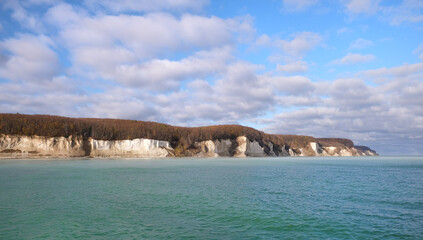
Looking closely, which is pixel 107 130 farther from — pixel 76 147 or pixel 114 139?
pixel 76 147

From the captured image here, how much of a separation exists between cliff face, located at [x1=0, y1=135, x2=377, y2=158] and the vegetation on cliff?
2.11m

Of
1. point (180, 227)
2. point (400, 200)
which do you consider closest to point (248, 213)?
point (180, 227)

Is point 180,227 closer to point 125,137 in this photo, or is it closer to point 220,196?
point 220,196

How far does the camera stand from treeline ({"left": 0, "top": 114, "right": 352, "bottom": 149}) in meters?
82.4

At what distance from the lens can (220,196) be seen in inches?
737

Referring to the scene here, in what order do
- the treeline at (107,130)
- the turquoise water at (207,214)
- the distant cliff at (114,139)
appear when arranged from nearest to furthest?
the turquoise water at (207,214) < the distant cliff at (114,139) < the treeline at (107,130)

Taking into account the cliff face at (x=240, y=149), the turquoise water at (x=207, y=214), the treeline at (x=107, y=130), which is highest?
the treeline at (x=107, y=130)

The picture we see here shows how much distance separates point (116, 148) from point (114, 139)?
344cm

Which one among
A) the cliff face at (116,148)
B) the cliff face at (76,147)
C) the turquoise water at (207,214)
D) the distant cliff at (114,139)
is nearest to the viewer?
the turquoise water at (207,214)

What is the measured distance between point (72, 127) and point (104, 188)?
77.0 meters

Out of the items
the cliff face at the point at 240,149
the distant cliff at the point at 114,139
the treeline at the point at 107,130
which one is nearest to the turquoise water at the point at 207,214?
the distant cliff at the point at 114,139

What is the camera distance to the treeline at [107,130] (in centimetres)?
8244

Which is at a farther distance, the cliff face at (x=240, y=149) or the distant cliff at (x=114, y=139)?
the cliff face at (x=240, y=149)

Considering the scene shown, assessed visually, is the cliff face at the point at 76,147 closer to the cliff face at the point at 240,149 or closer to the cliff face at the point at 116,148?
the cliff face at the point at 116,148
